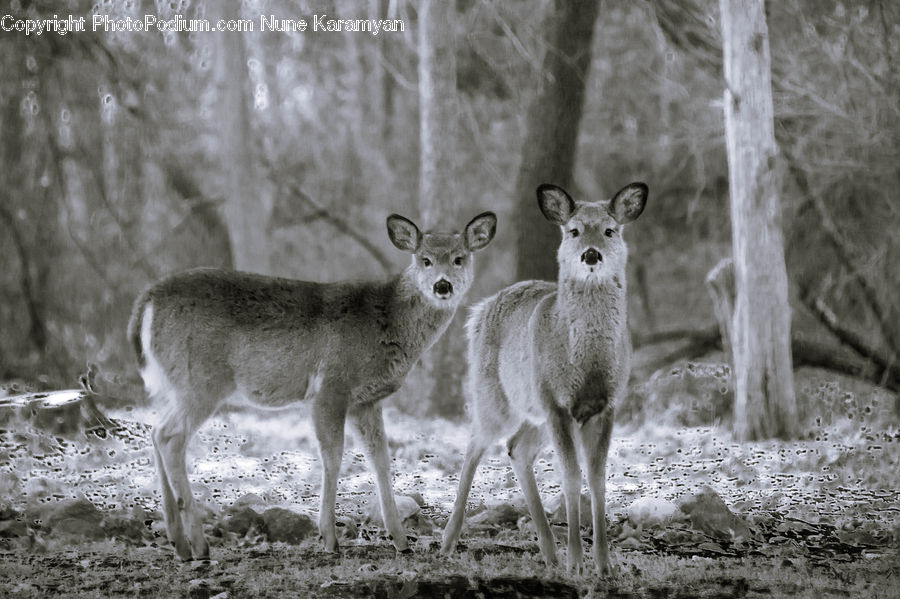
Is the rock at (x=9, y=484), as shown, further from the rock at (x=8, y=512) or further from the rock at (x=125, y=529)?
the rock at (x=125, y=529)

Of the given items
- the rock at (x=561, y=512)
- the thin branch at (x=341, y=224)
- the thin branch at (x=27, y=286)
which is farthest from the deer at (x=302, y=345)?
the thin branch at (x=341, y=224)

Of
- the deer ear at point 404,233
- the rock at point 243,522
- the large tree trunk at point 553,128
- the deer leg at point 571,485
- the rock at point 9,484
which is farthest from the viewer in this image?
the large tree trunk at point 553,128

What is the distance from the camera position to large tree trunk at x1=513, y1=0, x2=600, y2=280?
11.7 metres

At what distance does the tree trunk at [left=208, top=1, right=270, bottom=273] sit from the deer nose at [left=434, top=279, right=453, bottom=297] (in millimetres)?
7604

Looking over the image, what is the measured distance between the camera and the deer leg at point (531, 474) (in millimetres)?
6066

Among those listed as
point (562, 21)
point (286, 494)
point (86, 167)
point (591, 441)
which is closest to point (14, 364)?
point (86, 167)

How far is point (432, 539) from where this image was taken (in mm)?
6719

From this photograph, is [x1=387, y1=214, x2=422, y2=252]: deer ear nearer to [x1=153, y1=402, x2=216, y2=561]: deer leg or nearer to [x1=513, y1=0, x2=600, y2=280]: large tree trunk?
[x1=153, y1=402, x2=216, y2=561]: deer leg

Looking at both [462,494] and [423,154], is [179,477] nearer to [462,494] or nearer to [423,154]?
[462,494]

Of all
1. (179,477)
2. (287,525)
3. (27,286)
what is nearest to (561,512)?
(287,525)

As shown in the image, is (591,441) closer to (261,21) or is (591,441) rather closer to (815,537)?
(815,537)

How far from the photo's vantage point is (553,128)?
472 inches

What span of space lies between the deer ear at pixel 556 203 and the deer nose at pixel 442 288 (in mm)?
870

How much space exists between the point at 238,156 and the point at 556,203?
909 cm
